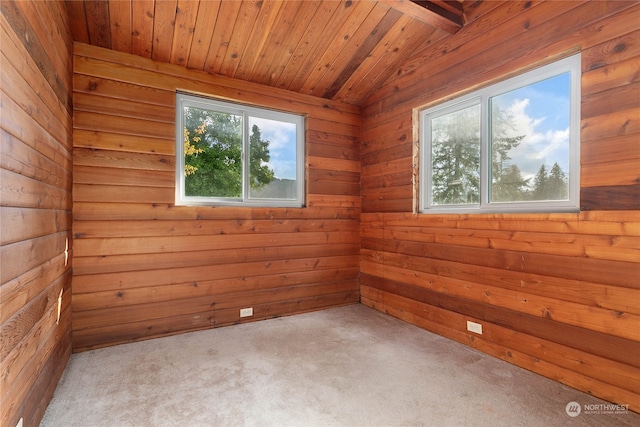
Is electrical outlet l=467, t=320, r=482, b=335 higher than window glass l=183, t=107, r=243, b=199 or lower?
lower

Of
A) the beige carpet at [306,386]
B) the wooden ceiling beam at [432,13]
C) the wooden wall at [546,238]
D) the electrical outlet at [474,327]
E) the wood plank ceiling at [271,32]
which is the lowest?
the beige carpet at [306,386]

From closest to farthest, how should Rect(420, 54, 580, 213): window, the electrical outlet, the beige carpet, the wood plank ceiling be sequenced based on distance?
the beige carpet
Rect(420, 54, 580, 213): window
the wood plank ceiling
the electrical outlet

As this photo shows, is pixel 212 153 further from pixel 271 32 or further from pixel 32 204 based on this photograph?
pixel 32 204

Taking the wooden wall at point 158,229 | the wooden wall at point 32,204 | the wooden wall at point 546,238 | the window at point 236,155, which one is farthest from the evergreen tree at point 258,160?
the wooden wall at point 32,204

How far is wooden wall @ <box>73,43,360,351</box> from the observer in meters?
2.53

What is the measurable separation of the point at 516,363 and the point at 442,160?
67.6 inches

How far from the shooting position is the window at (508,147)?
2102mm

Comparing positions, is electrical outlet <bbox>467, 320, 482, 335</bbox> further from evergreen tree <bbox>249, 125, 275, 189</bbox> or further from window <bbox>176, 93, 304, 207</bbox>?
evergreen tree <bbox>249, 125, 275, 189</bbox>

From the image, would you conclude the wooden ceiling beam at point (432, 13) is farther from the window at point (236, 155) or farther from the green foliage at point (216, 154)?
the green foliage at point (216, 154)

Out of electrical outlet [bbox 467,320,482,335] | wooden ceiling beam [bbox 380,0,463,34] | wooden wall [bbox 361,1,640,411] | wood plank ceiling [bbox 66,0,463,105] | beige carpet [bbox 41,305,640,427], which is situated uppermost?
wooden ceiling beam [bbox 380,0,463,34]

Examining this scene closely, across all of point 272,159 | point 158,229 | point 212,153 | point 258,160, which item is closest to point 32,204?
point 158,229

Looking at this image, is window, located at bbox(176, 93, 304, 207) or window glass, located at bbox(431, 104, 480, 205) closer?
window glass, located at bbox(431, 104, 480, 205)

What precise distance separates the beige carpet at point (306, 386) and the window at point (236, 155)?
1.33 meters

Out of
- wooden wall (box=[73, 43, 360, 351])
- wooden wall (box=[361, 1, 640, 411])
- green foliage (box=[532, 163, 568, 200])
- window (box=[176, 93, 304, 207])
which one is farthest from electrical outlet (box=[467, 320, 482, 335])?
window (box=[176, 93, 304, 207])
